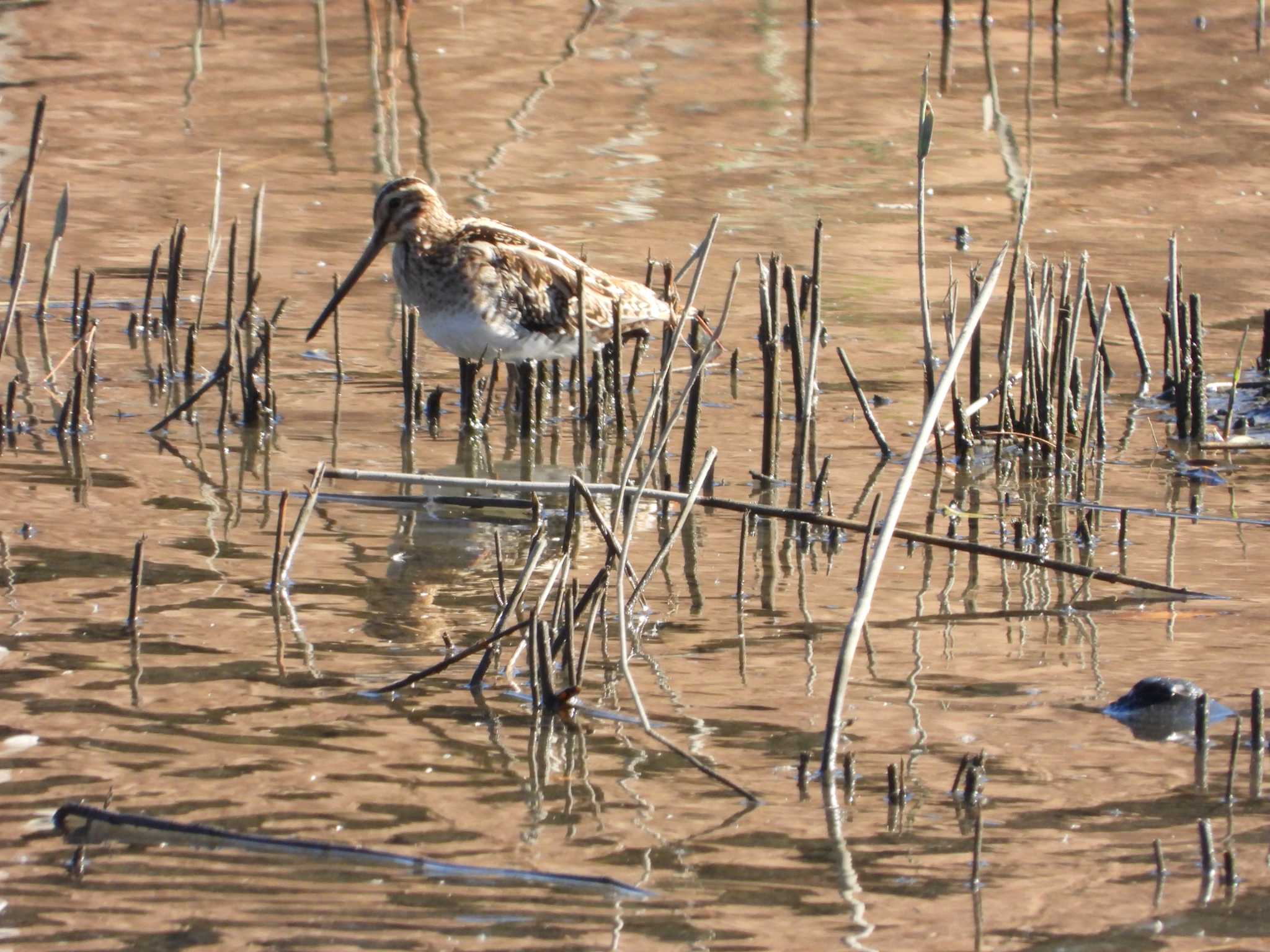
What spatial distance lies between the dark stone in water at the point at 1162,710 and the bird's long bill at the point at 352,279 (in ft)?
13.5

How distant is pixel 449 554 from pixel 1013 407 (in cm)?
227

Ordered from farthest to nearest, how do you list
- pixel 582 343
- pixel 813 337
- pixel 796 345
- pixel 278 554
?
pixel 582 343, pixel 796 345, pixel 813 337, pixel 278 554

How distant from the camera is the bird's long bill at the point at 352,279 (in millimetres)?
7758

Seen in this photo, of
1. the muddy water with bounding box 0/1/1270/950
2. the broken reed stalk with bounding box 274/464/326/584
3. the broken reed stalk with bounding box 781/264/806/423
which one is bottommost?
the muddy water with bounding box 0/1/1270/950

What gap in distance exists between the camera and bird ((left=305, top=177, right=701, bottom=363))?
7.33 m

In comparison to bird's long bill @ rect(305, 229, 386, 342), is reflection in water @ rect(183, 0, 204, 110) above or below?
above

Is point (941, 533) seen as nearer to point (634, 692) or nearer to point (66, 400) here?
point (634, 692)

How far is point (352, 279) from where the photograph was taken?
26.1ft

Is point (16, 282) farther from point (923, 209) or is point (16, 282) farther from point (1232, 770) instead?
point (1232, 770)

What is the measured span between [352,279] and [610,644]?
3.47 metres

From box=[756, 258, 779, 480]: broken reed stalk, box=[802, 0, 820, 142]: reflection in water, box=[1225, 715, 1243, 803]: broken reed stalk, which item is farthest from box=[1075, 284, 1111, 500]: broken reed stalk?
box=[802, 0, 820, 142]: reflection in water

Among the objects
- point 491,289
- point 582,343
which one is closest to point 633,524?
point 582,343

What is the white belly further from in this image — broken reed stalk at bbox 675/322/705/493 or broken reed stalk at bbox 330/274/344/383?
broken reed stalk at bbox 675/322/705/493

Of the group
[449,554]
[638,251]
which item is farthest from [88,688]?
[638,251]
